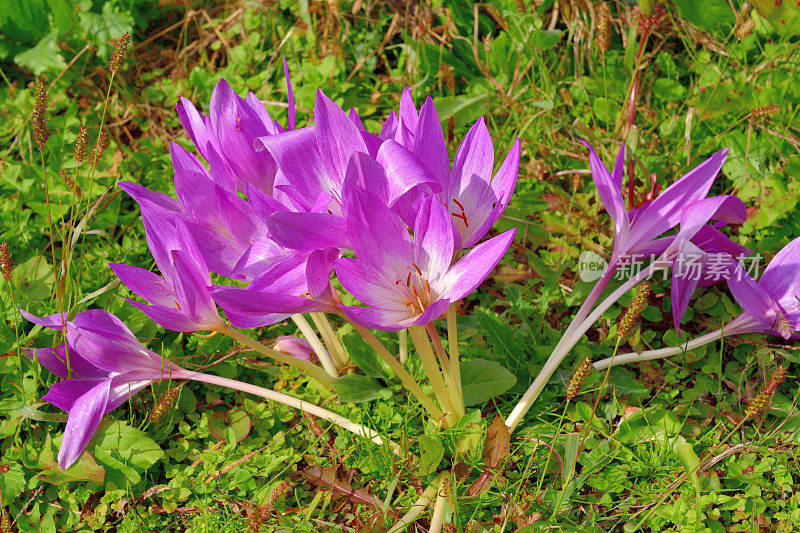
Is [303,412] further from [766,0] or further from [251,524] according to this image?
[766,0]

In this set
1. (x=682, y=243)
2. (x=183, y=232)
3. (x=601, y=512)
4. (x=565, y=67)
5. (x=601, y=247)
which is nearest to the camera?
(x=183, y=232)

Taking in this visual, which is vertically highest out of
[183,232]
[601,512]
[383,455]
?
[183,232]

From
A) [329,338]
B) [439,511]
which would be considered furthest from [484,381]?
[329,338]

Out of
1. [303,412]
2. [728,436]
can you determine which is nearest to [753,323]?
[728,436]

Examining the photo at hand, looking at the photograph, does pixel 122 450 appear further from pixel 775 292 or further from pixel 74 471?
pixel 775 292

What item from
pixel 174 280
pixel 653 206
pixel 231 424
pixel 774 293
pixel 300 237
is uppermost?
pixel 300 237

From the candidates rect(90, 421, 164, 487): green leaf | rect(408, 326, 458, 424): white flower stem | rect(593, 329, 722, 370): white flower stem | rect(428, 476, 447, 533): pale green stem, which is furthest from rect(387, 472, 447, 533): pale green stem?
rect(90, 421, 164, 487): green leaf
